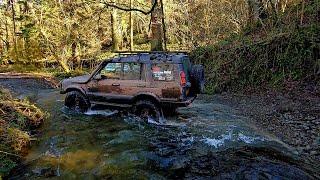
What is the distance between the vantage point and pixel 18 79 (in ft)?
72.6

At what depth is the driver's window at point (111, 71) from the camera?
35.7 feet

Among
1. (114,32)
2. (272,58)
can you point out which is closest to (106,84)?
(272,58)

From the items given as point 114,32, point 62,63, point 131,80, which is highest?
point 114,32

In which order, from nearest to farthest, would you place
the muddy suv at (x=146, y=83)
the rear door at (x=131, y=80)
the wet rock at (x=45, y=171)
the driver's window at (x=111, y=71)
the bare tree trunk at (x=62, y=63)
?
1. the wet rock at (x=45, y=171)
2. the muddy suv at (x=146, y=83)
3. the rear door at (x=131, y=80)
4. the driver's window at (x=111, y=71)
5. the bare tree trunk at (x=62, y=63)

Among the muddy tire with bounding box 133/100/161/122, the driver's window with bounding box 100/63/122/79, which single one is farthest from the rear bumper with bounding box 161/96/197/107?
the driver's window with bounding box 100/63/122/79

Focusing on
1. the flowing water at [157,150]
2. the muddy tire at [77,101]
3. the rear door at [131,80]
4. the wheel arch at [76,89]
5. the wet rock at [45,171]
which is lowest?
the wet rock at [45,171]

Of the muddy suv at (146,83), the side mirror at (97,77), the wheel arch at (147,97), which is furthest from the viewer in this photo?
the side mirror at (97,77)

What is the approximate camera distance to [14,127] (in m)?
8.34

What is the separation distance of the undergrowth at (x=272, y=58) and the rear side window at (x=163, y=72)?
557 cm

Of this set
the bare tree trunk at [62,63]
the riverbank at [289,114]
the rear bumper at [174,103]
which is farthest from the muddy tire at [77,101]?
the bare tree trunk at [62,63]

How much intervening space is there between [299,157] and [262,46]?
841cm

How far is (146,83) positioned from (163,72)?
620 millimetres

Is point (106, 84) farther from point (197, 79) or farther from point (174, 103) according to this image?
point (197, 79)

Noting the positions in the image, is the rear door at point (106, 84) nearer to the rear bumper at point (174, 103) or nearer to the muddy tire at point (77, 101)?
the muddy tire at point (77, 101)
